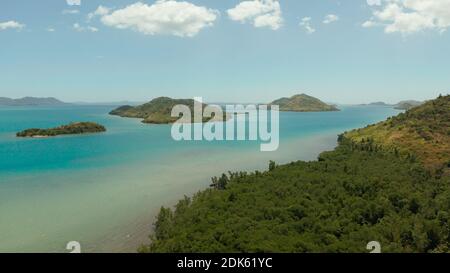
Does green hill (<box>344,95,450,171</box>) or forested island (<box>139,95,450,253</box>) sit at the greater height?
green hill (<box>344,95,450,171</box>)

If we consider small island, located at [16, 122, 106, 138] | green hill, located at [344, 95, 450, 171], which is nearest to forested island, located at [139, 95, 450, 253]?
green hill, located at [344, 95, 450, 171]

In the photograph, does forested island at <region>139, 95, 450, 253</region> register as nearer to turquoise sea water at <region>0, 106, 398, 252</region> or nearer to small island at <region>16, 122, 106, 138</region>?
turquoise sea water at <region>0, 106, 398, 252</region>

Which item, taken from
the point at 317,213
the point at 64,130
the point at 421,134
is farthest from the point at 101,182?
the point at 64,130

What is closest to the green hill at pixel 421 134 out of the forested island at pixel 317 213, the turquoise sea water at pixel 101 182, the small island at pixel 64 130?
the forested island at pixel 317 213

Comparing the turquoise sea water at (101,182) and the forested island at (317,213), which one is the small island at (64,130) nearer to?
the turquoise sea water at (101,182)

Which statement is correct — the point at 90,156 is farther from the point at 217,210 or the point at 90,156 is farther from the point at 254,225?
the point at 254,225

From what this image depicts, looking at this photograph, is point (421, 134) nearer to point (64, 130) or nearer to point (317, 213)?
point (317, 213)
